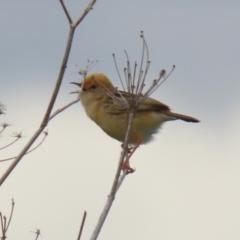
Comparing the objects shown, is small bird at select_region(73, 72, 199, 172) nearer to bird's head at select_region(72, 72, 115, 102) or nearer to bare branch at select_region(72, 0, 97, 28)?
bird's head at select_region(72, 72, 115, 102)

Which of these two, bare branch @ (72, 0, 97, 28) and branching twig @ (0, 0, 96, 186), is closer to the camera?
branching twig @ (0, 0, 96, 186)

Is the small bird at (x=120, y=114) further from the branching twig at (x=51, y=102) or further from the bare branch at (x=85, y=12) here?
the branching twig at (x=51, y=102)

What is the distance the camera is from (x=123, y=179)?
549 cm

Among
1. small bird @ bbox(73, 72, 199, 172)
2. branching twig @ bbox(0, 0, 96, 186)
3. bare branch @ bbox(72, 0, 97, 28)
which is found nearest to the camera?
branching twig @ bbox(0, 0, 96, 186)

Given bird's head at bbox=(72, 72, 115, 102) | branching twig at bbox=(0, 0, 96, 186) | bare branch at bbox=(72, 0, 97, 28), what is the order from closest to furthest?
branching twig at bbox=(0, 0, 96, 186) < bare branch at bbox=(72, 0, 97, 28) < bird's head at bbox=(72, 72, 115, 102)

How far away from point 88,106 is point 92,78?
46cm

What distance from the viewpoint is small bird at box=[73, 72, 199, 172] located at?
927cm

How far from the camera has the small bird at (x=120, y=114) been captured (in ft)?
30.4


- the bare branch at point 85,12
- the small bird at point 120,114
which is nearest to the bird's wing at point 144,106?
the small bird at point 120,114

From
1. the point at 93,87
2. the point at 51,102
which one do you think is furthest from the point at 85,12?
the point at 93,87

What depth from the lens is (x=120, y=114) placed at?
30.9 ft

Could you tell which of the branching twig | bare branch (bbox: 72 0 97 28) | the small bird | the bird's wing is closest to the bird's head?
the small bird

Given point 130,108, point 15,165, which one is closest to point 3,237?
point 15,165

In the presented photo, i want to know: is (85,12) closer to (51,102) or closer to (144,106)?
(51,102)
